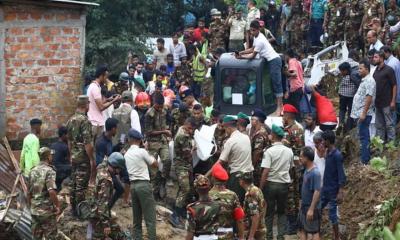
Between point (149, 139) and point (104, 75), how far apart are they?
1.28m

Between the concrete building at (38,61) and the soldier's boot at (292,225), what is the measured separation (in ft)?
14.6

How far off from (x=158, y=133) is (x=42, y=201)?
2.88 meters

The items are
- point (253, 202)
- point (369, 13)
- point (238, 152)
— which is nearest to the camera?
point (253, 202)

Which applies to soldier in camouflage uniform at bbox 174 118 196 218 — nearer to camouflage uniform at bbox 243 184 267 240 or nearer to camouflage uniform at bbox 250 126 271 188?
camouflage uniform at bbox 250 126 271 188

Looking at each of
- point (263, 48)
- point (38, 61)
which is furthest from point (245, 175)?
Answer: point (38, 61)

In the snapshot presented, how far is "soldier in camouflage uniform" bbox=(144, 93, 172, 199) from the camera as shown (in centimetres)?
1467

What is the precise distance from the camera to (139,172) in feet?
42.1

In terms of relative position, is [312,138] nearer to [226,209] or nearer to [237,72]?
[237,72]

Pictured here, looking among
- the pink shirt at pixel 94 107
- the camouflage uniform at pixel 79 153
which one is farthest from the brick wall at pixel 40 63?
the camouflage uniform at pixel 79 153

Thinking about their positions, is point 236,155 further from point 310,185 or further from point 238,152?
point 310,185

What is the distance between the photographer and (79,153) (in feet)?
45.0

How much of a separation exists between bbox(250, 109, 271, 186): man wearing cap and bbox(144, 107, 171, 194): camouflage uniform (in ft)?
5.41

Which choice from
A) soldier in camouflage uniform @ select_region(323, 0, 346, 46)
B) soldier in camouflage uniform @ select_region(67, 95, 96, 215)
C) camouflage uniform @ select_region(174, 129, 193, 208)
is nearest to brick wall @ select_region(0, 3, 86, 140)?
soldier in camouflage uniform @ select_region(67, 95, 96, 215)

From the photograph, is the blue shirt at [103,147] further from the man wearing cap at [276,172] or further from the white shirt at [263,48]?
the white shirt at [263,48]
